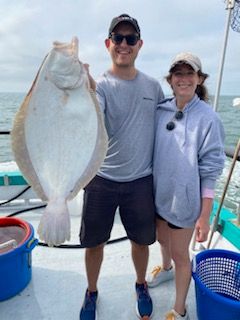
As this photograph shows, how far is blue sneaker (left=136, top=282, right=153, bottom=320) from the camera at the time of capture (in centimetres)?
226

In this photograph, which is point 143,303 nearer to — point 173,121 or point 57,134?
point 173,121

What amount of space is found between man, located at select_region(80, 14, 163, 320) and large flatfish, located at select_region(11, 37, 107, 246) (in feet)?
1.68

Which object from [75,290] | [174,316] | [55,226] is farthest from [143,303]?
[55,226]

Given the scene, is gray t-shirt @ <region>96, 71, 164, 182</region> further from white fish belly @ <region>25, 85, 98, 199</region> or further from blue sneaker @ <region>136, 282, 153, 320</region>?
blue sneaker @ <region>136, 282, 153, 320</region>

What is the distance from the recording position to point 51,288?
2.60 meters

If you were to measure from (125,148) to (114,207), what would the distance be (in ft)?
1.38

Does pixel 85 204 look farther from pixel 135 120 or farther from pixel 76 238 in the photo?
pixel 76 238

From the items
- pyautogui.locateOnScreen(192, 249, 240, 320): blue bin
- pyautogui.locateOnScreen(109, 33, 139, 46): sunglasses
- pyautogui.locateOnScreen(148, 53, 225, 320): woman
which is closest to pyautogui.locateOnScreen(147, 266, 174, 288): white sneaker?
pyautogui.locateOnScreen(192, 249, 240, 320): blue bin

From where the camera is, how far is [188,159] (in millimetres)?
1921

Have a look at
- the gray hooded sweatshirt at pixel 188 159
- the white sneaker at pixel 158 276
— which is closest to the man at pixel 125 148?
the gray hooded sweatshirt at pixel 188 159

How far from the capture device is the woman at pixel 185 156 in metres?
1.91

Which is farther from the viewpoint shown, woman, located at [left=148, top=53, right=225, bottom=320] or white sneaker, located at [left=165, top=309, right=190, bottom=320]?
white sneaker, located at [left=165, top=309, right=190, bottom=320]

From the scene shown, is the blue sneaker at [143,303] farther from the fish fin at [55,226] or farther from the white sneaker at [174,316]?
the fish fin at [55,226]

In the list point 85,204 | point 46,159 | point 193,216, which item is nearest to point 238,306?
point 193,216
